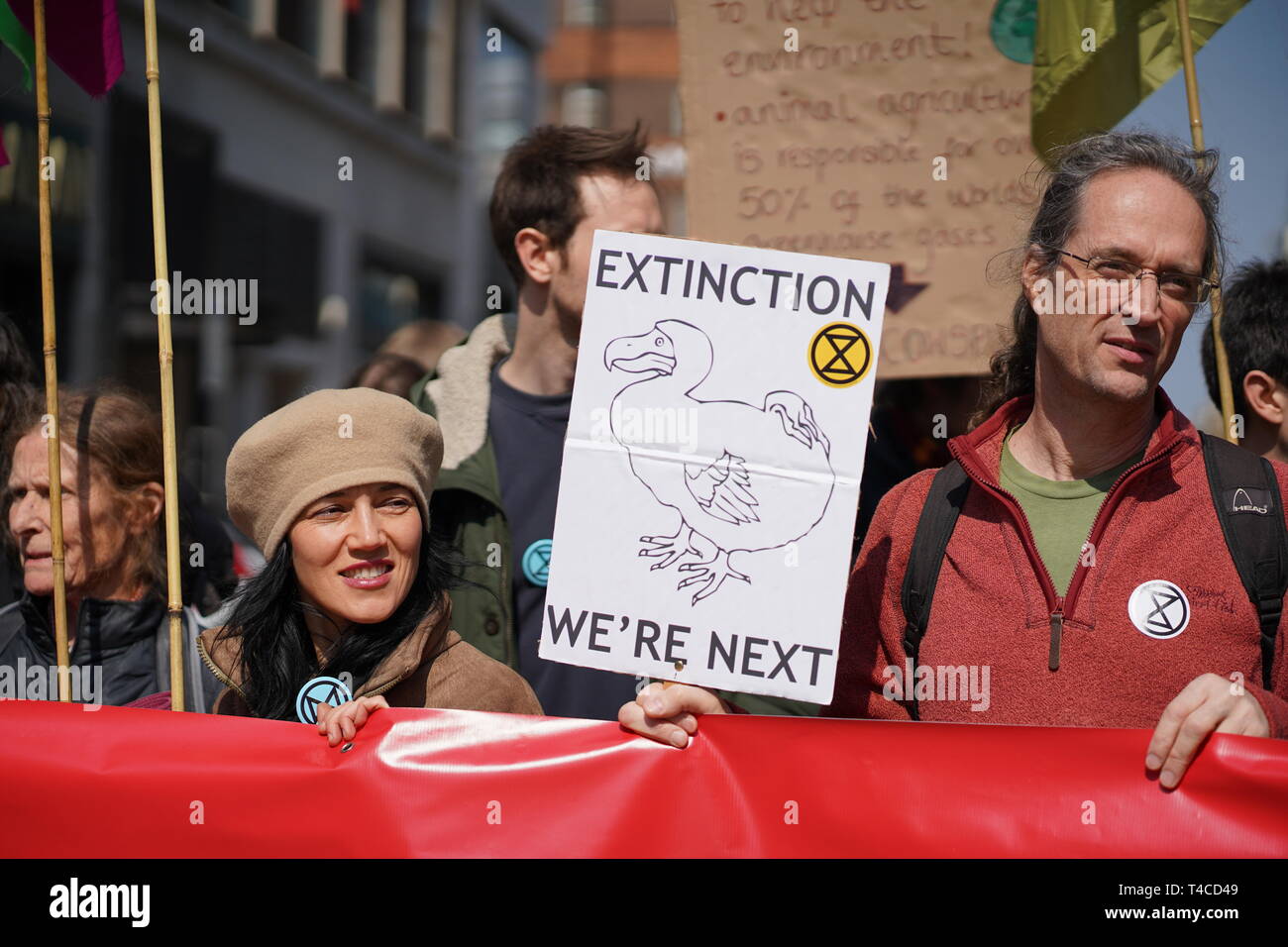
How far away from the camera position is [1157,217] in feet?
8.13

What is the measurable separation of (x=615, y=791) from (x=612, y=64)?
35.4 m

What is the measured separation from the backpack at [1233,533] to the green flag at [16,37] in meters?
2.16

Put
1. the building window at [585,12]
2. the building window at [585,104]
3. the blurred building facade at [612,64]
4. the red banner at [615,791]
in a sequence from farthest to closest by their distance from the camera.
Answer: the building window at [585,12], the blurred building facade at [612,64], the building window at [585,104], the red banner at [615,791]

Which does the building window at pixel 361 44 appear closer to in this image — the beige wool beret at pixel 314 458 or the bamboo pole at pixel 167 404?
the bamboo pole at pixel 167 404

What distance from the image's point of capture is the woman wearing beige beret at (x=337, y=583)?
2.66 metres

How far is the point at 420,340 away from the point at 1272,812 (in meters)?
4.29

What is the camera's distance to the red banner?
2281 mm

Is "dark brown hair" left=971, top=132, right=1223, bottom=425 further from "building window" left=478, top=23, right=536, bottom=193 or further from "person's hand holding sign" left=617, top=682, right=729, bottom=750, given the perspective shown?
"building window" left=478, top=23, right=536, bottom=193

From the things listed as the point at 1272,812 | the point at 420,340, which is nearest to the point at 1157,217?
the point at 1272,812

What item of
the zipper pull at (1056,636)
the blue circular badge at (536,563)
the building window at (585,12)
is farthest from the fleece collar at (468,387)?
the building window at (585,12)

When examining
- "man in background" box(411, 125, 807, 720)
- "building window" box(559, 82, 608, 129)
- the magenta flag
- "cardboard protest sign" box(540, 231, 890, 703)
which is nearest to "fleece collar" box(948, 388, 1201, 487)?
"cardboard protest sign" box(540, 231, 890, 703)

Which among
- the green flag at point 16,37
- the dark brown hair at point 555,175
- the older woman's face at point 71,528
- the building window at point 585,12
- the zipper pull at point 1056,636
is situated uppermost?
the building window at point 585,12

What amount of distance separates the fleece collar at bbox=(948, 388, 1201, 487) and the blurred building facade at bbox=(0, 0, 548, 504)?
812cm
